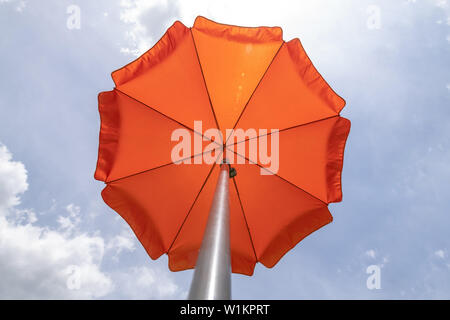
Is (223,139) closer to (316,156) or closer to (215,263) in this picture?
(316,156)

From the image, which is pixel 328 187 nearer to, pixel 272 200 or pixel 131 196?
pixel 272 200

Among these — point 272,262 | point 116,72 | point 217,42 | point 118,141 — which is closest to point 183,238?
point 272,262

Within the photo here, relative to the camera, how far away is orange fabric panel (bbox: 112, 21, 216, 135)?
3.52 m

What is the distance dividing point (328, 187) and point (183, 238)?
2.32 m

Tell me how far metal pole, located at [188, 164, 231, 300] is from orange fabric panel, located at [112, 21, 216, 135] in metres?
2.09

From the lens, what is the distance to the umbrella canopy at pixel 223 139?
11.7 ft

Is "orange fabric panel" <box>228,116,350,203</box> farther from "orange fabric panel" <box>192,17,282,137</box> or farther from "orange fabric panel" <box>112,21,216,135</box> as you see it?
"orange fabric panel" <box>112,21,216,135</box>

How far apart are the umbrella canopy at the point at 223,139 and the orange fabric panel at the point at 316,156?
0.05 feet

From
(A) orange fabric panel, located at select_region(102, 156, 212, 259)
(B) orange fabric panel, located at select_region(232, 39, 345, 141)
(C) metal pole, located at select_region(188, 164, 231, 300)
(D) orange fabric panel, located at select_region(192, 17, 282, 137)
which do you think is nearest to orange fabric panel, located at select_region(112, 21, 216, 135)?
(D) orange fabric panel, located at select_region(192, 17, 282, 137)

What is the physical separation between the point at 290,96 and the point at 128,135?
7.85ft

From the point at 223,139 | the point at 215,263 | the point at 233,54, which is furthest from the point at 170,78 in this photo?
the point at 215,263

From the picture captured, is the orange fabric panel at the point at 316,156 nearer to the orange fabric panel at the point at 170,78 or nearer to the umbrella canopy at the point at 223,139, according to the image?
the umbrella canopy at the point at 223,139

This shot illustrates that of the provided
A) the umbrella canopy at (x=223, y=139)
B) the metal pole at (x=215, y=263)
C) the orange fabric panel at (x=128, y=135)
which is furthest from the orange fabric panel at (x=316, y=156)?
the metal pole at (x=215, y=263)

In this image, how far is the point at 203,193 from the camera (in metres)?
4.12
